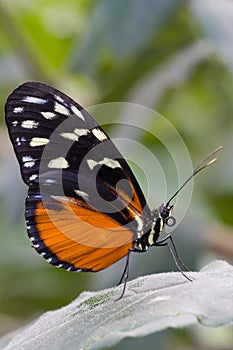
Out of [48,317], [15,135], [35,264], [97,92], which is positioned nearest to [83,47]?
[97,92]

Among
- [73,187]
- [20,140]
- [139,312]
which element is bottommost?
[139,312]

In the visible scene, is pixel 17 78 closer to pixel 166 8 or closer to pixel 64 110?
pixel 166 8

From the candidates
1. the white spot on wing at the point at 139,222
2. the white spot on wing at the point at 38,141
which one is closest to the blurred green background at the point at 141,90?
the white spot on wing at the point at 139,222

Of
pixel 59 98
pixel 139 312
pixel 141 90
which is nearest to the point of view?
pixel 139 312

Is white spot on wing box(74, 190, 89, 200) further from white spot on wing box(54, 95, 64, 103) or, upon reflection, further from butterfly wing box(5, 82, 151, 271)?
white spot on wing box(54, 95, 64, 103)

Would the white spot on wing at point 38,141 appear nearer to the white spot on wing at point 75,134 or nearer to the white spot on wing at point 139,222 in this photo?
the white spot on wing at point 75,134

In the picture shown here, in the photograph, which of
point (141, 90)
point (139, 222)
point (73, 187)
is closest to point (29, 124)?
point (73, 187)

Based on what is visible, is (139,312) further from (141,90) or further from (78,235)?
(141,90)

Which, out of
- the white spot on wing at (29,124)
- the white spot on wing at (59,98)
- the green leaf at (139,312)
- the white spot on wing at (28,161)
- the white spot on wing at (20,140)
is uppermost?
the white spot on wing at (59,98)
